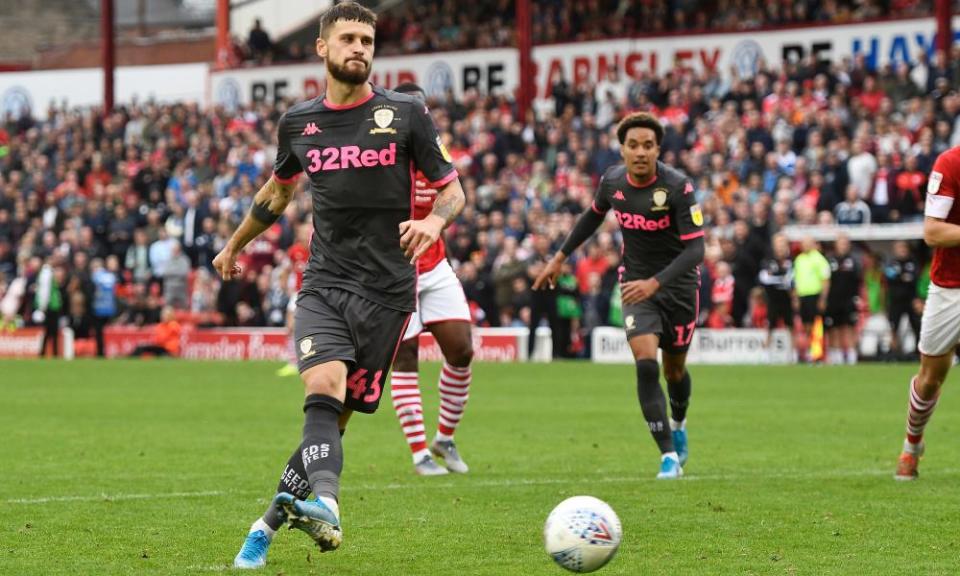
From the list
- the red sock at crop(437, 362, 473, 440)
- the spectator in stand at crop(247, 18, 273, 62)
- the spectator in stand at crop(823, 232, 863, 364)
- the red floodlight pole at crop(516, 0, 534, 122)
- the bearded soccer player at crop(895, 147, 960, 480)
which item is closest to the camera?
the bearded soccer player at crop(895, 147, 960, 480)

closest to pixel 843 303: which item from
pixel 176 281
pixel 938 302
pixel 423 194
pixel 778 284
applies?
pixel 778 284

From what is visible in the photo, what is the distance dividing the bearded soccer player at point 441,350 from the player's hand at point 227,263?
3319mm

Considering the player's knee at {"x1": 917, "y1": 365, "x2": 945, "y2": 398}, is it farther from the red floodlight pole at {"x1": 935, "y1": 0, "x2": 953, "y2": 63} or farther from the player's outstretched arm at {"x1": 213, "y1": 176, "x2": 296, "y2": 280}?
the red floodlight pole at {"x1": 935, "y1": 0, "x2": 953, "y2": 63}

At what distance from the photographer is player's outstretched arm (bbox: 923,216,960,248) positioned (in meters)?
10.0

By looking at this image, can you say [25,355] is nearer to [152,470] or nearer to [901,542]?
[152,470]

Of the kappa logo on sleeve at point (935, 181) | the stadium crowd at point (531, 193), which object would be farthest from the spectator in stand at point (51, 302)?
the kappa logo on sleeve at point (935, 181)

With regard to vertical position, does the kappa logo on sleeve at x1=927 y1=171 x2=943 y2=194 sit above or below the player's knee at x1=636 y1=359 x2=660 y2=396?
above

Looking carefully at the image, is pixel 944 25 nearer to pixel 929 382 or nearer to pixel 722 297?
pixel 722 297

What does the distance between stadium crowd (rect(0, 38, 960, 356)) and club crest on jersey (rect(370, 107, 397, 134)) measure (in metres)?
14.0

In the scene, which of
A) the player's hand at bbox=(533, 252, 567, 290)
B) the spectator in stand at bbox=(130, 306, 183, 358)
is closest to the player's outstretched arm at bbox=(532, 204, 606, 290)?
the player's hand at bbox=(533, 252, 567, 290)

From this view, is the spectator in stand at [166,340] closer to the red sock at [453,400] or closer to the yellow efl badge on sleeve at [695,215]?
the red sock at [453,400]

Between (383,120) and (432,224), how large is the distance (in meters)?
0.66

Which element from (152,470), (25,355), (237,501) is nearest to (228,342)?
(25,355)

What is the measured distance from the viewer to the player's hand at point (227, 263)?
8.37 metres
